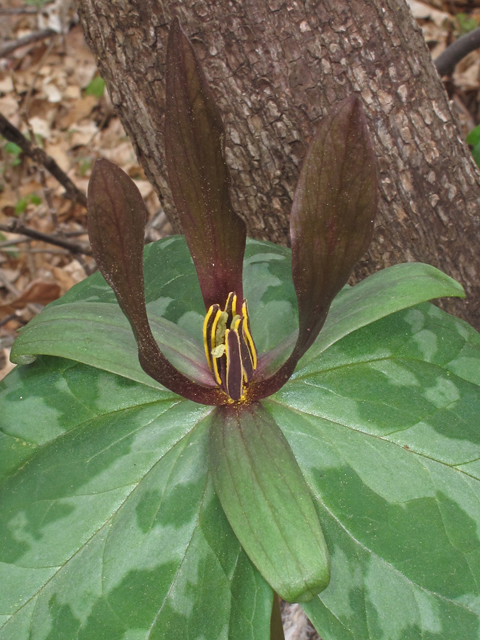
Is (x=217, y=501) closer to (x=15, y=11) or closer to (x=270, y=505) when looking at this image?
(x=270, y=505)

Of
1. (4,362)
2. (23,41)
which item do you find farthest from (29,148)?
(23,41)

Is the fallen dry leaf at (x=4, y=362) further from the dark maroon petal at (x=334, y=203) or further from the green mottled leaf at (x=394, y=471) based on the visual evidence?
the dark maroon petal at (x=334, y=203)

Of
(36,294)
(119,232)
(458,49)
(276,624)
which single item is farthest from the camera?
(36,294)

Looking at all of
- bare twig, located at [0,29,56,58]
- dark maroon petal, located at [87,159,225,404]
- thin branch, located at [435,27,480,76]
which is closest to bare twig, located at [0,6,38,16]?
bare twig, located at [0,29,56,58]

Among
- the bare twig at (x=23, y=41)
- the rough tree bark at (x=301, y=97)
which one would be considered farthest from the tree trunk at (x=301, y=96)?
the bare twig at (x=23, y=41)

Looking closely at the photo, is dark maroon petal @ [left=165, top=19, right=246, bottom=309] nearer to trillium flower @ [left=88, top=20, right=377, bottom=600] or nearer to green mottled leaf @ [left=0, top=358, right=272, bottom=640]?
trillium flower @ [left=88, top=20, right=377, bottom=600]

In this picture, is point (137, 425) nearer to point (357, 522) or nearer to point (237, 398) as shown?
point (237, 398)
